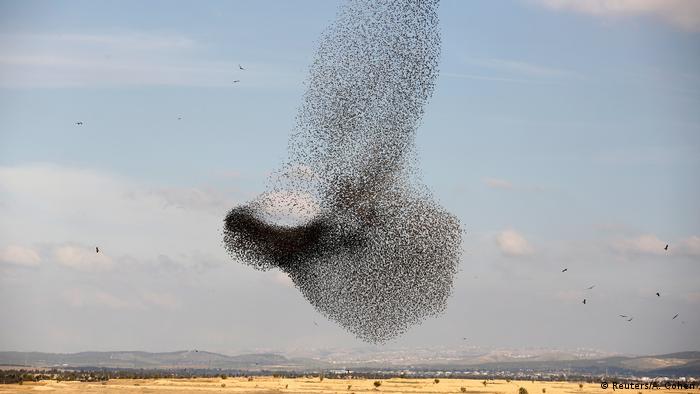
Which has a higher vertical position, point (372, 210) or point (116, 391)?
point (372, 210)

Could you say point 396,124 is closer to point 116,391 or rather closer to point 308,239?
point 308,239

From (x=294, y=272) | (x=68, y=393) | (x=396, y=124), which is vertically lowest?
(x=68, y=393)

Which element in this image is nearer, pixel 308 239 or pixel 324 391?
pixel 308 239

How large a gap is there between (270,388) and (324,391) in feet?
31.2

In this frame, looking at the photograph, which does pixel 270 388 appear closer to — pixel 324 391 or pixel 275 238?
pixel 324 391

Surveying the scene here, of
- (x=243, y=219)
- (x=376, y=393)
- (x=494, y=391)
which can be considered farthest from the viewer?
(x=494, y=391)

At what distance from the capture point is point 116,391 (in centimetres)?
11669

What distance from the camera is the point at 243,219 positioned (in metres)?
93.2

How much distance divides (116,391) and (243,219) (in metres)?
34.4

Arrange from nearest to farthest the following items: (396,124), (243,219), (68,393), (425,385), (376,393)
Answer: (396,124) < (243,219) < (68,393) < (376,393) < (425,385)

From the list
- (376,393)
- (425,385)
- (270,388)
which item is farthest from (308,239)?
(425,385)

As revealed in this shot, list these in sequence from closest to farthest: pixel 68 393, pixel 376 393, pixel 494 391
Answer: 1. pixel 68 393
2. pixel 376 393
3. pixel 494 391

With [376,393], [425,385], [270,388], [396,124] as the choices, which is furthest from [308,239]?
[425,385]

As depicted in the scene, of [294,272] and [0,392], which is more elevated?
[294,272]
